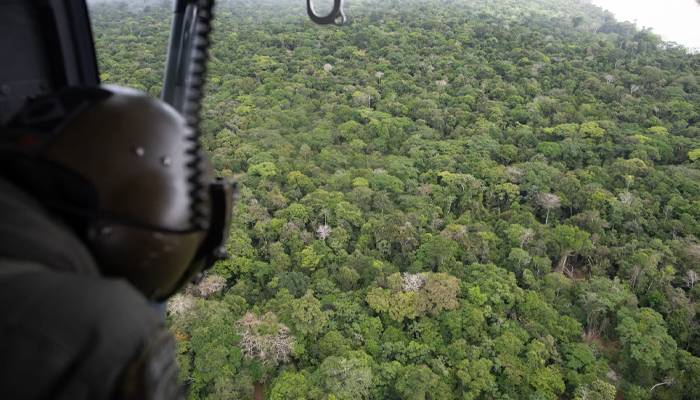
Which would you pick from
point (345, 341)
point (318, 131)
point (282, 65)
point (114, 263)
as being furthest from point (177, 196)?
point (282, 65)

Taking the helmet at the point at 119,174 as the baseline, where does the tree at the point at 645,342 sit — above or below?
below

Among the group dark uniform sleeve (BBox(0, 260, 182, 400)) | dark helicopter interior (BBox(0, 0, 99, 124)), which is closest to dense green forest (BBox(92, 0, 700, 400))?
dark helicopter interior (BBox(0, 0, 99, 124))

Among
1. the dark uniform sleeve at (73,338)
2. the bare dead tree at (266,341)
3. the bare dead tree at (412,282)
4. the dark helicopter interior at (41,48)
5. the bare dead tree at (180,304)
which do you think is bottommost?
the bare dead tree at (180,304)

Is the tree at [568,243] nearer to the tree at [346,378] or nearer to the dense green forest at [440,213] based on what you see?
the dense green forest at [440,213]

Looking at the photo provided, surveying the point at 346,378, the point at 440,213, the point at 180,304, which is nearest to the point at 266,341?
the point at 346,378

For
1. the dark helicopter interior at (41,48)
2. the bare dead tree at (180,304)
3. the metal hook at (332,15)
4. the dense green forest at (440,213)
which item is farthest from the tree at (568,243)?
the dark helicopter interior at (41,48)

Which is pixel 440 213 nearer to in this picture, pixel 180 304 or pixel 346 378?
pixel 346 378
